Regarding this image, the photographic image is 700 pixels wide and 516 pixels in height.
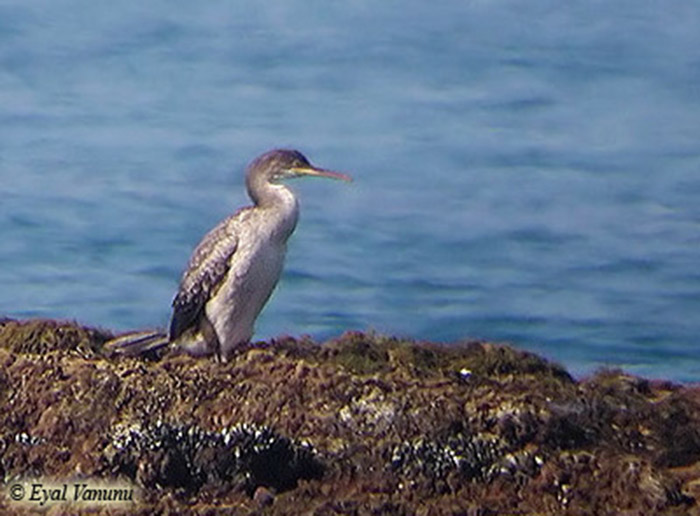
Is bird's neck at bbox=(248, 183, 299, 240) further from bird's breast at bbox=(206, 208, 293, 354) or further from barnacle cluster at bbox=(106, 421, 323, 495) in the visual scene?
barnacle cluster at bbox=(106, 421, 323, 495)

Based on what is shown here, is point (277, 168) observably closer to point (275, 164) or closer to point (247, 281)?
point (275, 164)

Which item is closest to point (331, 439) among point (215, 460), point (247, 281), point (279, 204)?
point (215, 460)

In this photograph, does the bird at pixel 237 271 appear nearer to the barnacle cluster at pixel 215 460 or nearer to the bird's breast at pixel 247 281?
the bird's breast at pixel 247 281

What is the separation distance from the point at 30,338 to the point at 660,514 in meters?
6.29

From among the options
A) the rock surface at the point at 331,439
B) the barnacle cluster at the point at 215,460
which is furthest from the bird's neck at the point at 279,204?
the barnacle cluster at the point at 215,460

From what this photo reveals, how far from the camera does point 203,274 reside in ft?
63.3

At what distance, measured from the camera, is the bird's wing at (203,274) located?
19172mm

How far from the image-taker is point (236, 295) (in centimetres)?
1923

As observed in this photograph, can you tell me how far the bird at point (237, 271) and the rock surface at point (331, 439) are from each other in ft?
2.90

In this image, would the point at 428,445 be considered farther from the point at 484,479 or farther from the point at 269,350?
the point at 269,350

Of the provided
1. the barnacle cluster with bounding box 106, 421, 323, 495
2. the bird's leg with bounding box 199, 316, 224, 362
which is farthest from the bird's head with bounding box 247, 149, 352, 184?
the barnacle cluster with bounding box 106, 421, 323, 495

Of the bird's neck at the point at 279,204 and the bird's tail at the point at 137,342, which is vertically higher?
the bird's neck at the point at 279,204

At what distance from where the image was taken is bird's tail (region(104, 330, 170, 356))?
62.7 feet

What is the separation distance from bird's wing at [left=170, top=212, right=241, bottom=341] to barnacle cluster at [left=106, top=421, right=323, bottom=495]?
9.10ft
